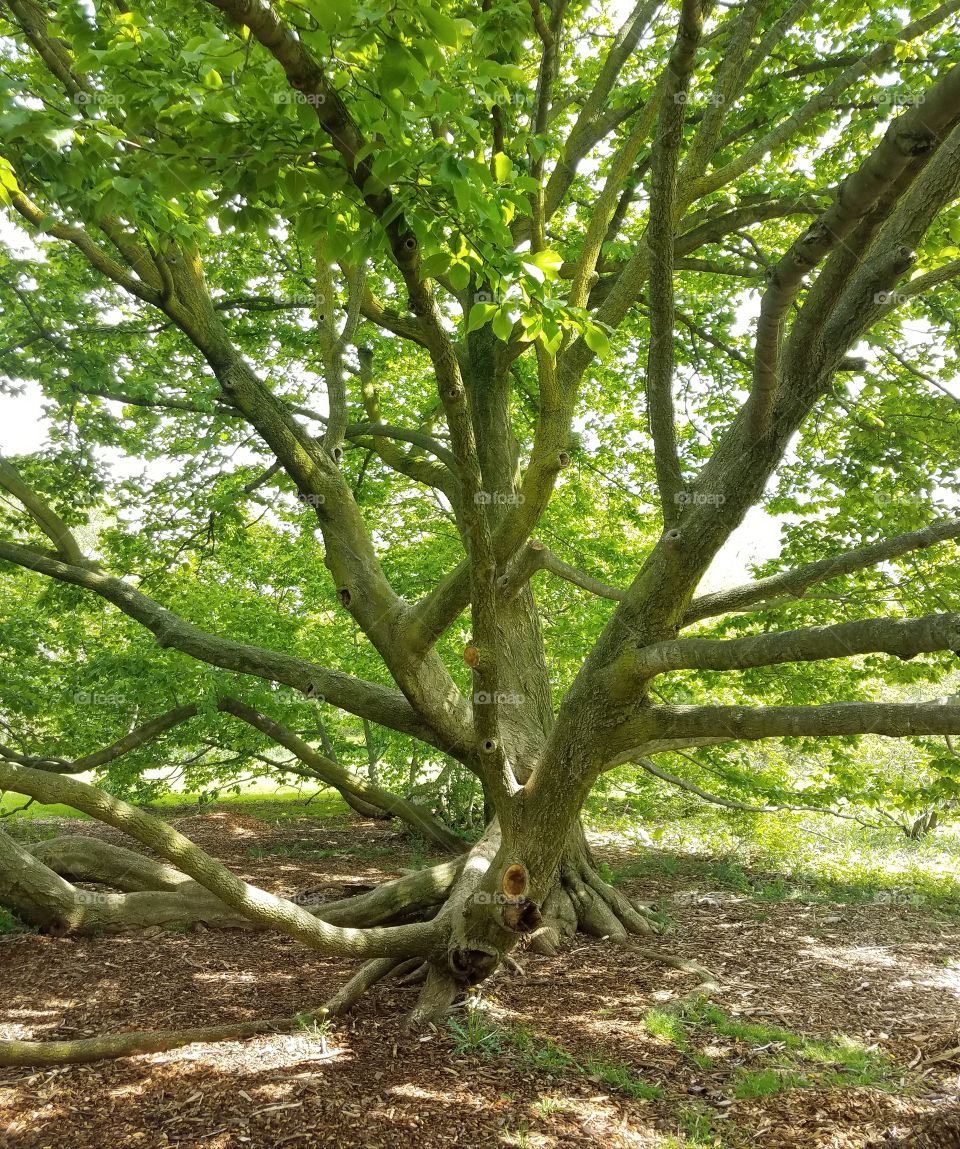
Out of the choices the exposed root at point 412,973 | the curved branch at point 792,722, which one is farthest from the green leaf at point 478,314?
the exposed root at point 412,973

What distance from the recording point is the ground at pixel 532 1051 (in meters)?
3.66

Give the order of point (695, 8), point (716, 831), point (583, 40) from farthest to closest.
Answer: point (716, 831) → point (583, 40) → point (695, 8)

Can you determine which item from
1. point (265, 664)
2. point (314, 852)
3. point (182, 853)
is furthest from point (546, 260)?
point (314, 852)

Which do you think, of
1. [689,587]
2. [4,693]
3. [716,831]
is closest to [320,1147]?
[689,587]

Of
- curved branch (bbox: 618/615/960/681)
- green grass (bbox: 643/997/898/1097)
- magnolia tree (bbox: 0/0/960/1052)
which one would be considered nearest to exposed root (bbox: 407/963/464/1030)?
magnolia tree (bbox: 0/0/960/1052)

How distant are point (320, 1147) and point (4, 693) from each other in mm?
7861

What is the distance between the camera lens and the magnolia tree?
2785 millimetres

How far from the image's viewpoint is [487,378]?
766 cm

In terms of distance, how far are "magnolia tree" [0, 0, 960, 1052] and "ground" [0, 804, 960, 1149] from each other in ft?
1.53

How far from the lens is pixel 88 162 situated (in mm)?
2945

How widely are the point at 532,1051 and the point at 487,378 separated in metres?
5.51

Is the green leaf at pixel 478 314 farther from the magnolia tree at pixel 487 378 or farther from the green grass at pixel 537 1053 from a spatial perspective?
the green grass at pixel 537 1053

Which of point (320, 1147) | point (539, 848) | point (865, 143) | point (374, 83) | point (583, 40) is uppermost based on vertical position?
point (583, 40)

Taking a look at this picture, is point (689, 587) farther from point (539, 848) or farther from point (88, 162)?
point (88, 162)
